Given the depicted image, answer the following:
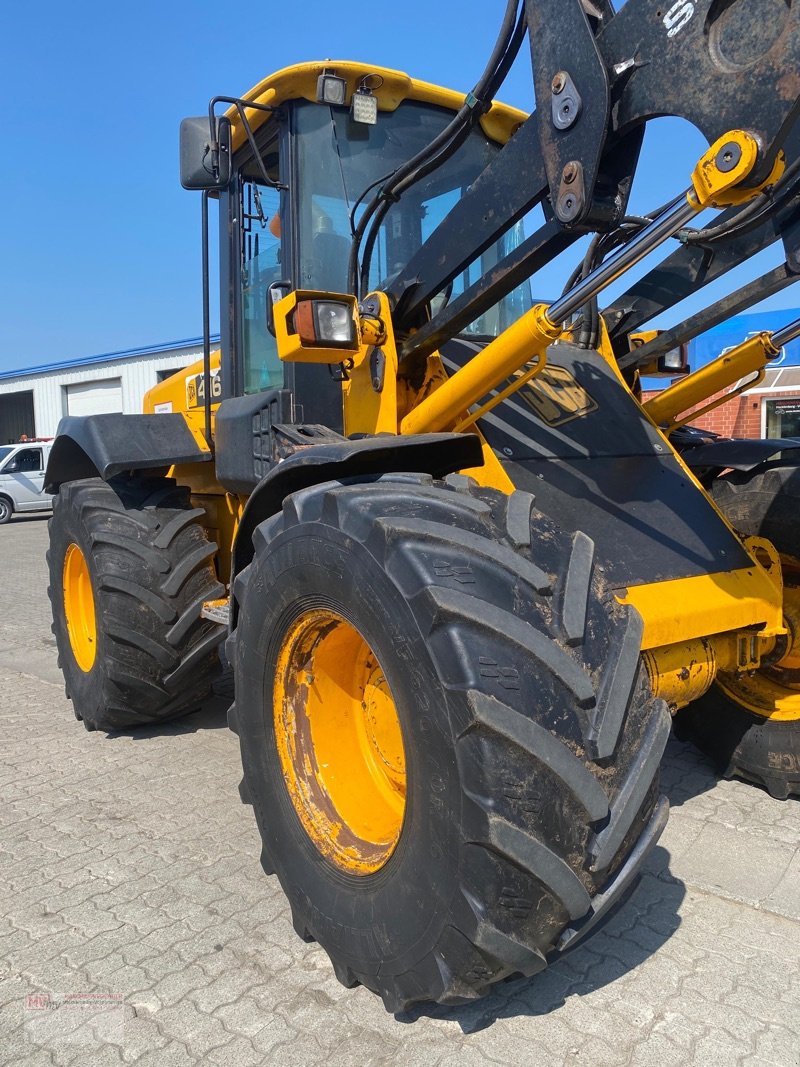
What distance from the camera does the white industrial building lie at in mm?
26125

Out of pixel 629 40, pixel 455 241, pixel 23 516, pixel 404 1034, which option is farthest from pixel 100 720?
pixel 23 516

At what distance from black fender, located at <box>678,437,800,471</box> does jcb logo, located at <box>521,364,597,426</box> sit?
63cm

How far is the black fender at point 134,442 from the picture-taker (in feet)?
13.8

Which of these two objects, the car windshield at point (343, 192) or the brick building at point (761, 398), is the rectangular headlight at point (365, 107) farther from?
the brick building at point (761, 398)

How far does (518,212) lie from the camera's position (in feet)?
8.36

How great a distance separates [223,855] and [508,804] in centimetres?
170

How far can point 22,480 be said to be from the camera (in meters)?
21.0

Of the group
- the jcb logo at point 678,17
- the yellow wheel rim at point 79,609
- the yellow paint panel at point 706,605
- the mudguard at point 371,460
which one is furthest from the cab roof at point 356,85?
the yellow wheel rim at point 79,609

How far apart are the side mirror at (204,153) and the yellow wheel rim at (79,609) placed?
2268mm

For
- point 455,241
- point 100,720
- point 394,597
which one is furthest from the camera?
point 100,720

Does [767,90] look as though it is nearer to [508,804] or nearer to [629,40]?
[629,40]

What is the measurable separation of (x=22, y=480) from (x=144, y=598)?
18.7 meters

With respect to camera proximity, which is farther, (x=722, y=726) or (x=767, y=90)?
(x=722, y=726)

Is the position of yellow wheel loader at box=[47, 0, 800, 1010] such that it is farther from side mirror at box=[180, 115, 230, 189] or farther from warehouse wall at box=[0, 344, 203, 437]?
warehouse wall at box=[0, 344, 203, 437]
